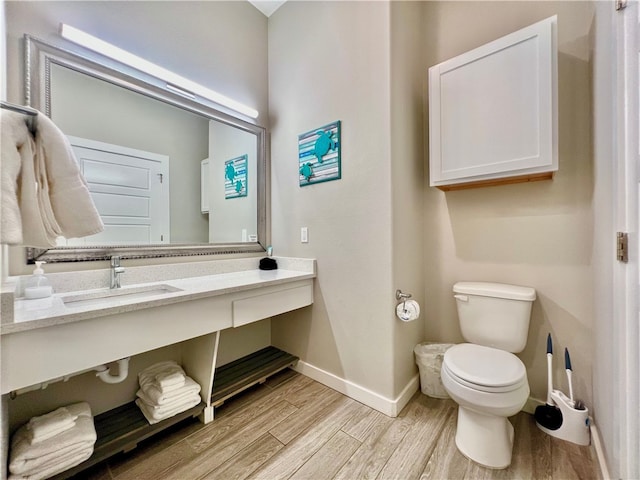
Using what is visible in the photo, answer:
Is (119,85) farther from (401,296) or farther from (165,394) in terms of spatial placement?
(401,296)

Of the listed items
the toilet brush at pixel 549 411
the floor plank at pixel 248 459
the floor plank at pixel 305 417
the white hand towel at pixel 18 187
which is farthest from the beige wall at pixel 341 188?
the white hand towel at pixel 18 187

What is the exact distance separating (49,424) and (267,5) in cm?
304

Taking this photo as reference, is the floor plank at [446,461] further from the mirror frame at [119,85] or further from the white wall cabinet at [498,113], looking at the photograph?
the mirror frame at [119,85]

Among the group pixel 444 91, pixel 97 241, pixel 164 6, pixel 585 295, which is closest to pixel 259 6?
pixel 164 6

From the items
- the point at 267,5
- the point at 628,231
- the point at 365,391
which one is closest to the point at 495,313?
the point at 628,231

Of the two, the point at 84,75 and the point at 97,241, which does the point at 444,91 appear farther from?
the point at 97,241

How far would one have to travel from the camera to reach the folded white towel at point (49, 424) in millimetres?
1071

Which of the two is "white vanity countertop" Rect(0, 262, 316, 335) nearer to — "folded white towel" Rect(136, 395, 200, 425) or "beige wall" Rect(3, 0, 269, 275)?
"beige wall" Rect(3, 0, 269, 275)

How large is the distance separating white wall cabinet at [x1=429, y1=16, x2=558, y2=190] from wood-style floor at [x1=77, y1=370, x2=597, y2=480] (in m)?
1.41

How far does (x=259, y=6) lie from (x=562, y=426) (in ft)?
11.6

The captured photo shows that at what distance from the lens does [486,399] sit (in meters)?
1.16

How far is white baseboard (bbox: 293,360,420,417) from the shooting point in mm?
1571

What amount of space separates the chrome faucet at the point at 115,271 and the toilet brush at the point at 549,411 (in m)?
2.40

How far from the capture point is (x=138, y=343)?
1143 mm
